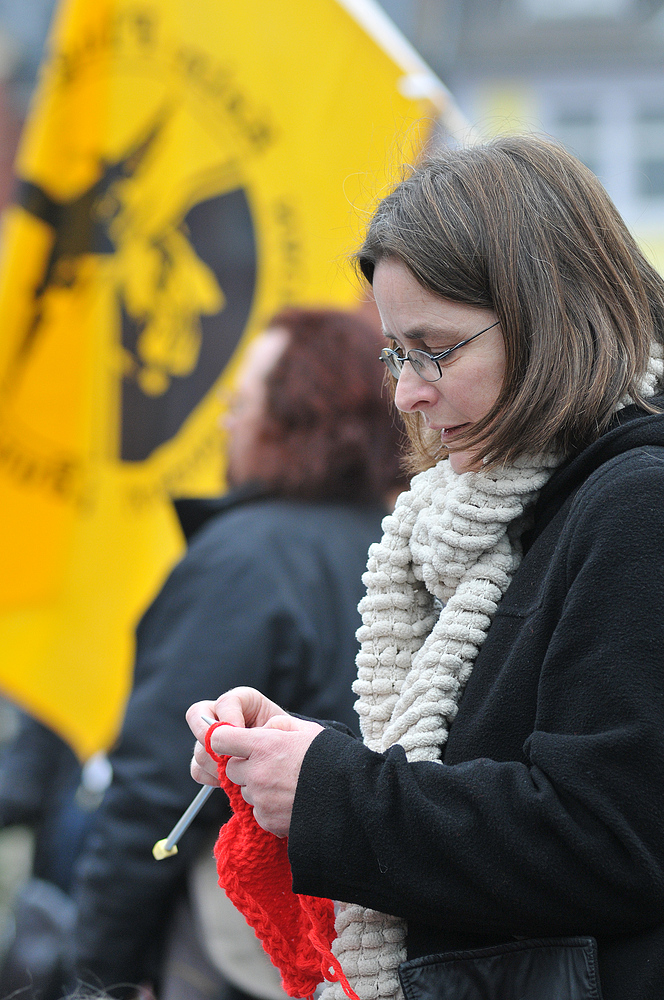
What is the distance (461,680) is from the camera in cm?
116

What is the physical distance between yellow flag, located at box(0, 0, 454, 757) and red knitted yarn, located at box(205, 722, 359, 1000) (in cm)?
153

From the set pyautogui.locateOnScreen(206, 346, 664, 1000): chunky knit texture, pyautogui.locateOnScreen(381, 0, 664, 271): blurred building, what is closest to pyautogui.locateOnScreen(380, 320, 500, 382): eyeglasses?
pyautogui.locateOnScreen(206, 346, 664, 1000): chunky knit texture

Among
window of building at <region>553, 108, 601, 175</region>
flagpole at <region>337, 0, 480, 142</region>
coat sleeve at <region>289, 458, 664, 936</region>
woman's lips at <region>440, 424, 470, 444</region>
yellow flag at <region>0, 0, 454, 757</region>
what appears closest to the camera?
coat sleeve at <region>289, 458, 664, 936</region>

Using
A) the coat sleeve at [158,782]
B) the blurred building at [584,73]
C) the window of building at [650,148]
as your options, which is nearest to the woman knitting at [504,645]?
the coat sleeve at [158,782]

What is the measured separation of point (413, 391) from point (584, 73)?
15431mm

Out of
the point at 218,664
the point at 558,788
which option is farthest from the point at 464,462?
the point at 218,664

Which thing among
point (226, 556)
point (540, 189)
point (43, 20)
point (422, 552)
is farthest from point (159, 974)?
point (43, 20)

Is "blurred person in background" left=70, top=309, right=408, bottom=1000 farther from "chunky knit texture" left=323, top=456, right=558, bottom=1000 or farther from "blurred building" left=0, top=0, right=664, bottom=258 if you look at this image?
"blurred building" left=0, top=0, right=664, bottom=258

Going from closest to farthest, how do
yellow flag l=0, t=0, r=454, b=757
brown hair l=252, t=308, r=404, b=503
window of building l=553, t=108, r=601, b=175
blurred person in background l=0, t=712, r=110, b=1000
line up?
1. brown hair l=252, t=308, r=404, b=503
2. blurred person in background l=0, t=712, r=110, b=1000
3. yellow flag l=0, t=0, r=454, b=757
4. window of building l=553, t=108, r=601, b=175

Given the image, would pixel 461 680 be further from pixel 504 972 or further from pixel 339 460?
pixel 339 460

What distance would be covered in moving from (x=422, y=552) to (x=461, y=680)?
0.51 feet

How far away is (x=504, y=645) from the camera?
111 cm

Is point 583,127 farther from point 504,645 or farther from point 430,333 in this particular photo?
point 504,645

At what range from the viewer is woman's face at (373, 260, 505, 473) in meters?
1.11
